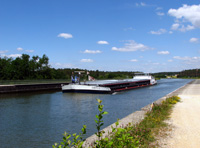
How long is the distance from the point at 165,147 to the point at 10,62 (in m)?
63.4

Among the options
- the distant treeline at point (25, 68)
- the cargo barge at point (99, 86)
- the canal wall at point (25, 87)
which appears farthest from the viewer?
the distant treeline at point (25, 68)

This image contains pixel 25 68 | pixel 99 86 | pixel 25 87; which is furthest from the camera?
pixel 25 68

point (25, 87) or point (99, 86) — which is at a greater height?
point (99, 86)

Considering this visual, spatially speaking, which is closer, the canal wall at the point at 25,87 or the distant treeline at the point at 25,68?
the canal wall at the point at 25,87

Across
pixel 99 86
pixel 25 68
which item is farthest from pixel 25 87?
pixel 25 68

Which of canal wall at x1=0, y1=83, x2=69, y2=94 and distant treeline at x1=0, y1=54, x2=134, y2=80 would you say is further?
distant treeline at x1=0, y1=54, x2=134, y2=80

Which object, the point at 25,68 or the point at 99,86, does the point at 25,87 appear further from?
the point at 25,68

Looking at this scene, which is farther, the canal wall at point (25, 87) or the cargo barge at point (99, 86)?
the canal wall at point (25, 87)

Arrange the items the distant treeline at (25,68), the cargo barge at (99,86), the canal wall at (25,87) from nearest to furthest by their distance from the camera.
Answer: the cargo barge at (99,86) < the canal wall at (25,87) < the distant treeline at (25,68)

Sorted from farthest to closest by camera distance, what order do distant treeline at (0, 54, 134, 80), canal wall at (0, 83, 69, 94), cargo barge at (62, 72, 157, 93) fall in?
distant treeline at (0, 54, 134, 80), canal wall at (0, 83, 69, 94), cargo barge at (62, 72, 157, 93)

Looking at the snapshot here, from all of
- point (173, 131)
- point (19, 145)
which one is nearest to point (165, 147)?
point (173, 131)

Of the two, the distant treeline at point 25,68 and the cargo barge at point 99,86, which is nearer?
the cargo barge at point 99,86

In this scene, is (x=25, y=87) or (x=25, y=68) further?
(x=25, y=68)

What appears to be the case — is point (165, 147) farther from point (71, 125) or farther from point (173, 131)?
point (71, 125)
